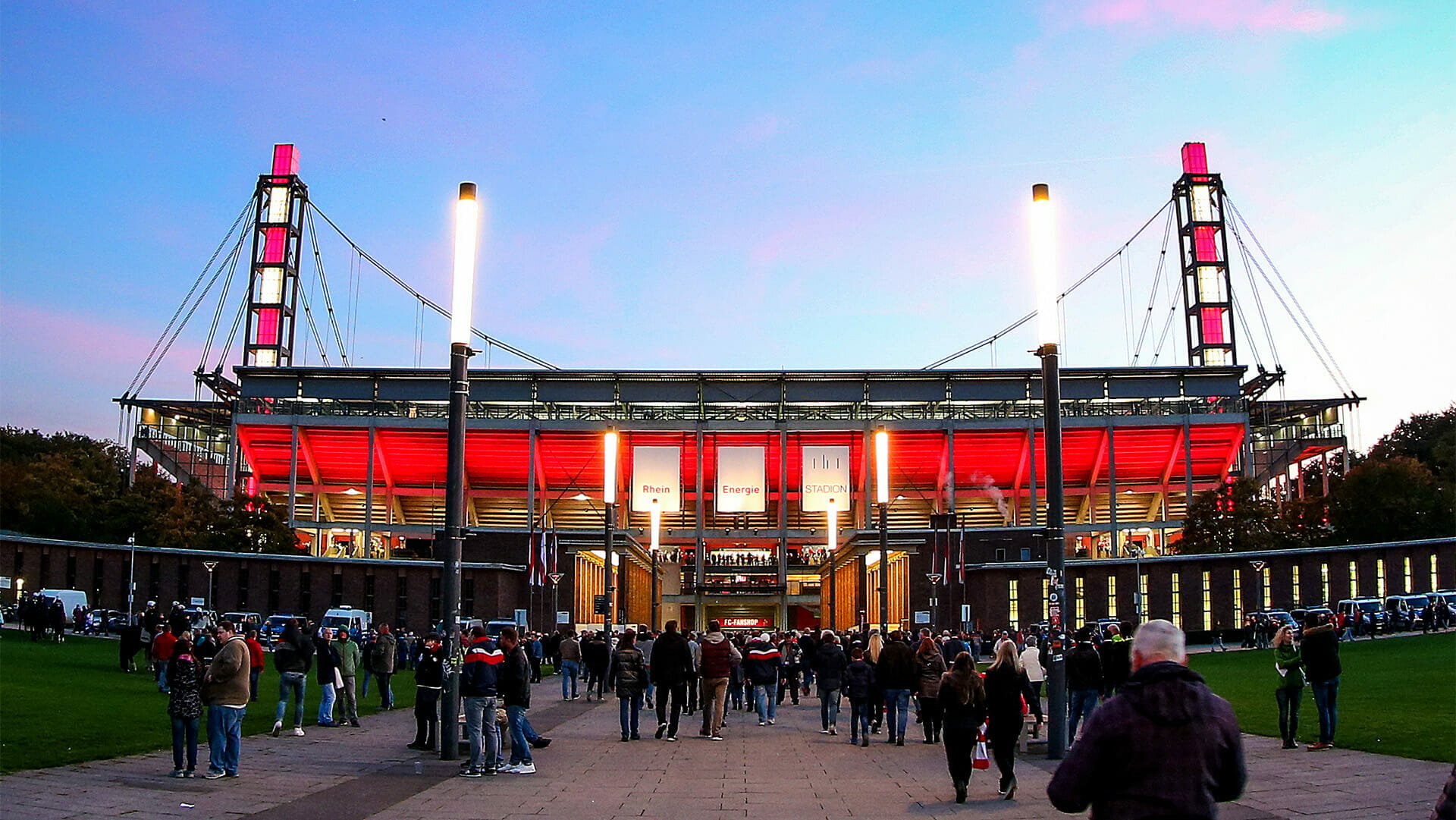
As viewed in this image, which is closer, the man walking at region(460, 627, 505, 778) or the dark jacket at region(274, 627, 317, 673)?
the man walking at region(460, 627, 505, 778)

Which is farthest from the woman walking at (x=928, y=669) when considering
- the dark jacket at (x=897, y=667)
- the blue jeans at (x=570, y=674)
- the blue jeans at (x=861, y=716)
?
the blue jeans at (x=570, y=674)

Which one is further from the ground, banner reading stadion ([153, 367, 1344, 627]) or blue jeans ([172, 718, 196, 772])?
banner reading stadion ([153, 367, 1344, 627])

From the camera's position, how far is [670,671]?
66.5 ft

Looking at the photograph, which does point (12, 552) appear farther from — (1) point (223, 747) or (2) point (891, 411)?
(2) point (891, 411)

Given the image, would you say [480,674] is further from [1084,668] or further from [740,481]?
[740,481]

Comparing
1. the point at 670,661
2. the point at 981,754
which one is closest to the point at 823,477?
the point at 670,661

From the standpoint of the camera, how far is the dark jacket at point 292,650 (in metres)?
18.7

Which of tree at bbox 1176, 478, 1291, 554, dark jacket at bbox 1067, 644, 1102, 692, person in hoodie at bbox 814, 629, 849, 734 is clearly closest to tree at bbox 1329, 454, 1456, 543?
tree at bbox 1176, 478, 1291, 554

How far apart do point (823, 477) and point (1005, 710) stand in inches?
2692

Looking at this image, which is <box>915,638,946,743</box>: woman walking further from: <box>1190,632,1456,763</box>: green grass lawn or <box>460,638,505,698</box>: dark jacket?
<box>460,638,505,698</box>: dark jacket

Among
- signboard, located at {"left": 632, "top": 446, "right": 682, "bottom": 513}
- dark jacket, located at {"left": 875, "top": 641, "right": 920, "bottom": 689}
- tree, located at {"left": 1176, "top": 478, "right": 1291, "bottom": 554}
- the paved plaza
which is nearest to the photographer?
the paved plaza

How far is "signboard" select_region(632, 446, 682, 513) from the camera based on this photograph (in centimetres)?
8175

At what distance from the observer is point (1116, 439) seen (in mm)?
92312

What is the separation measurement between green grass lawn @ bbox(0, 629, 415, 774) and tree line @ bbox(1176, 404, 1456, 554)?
50447 millimetres
